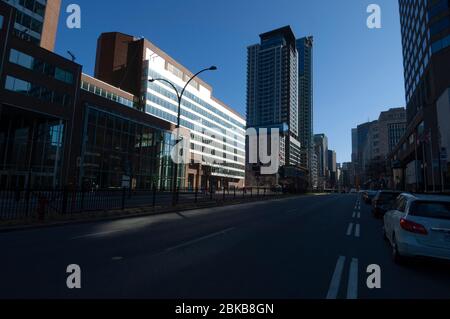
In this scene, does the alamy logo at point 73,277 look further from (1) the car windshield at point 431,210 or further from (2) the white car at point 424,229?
(1) the car windshield at point 431,210

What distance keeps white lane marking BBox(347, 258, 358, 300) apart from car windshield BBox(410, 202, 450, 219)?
5.50 feet

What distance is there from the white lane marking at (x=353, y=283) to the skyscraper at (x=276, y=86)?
531ft

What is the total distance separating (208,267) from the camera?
5504mm

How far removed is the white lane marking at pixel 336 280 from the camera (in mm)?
4293

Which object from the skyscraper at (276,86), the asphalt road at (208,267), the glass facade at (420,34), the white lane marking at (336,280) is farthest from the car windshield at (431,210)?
the skyscraper at (276,86)

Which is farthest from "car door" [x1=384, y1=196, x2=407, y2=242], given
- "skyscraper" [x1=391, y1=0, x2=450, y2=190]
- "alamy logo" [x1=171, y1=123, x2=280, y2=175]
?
"skyscraper" [x1=391, y1=0, x2=450, y2=190]

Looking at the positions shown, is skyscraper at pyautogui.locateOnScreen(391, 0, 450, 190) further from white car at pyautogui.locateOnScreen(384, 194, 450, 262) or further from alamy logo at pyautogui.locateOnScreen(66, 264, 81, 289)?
alamy logo at pyautogui.locateOnScreen(66, 264, 81, 289)

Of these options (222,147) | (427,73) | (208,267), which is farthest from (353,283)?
(222,147)

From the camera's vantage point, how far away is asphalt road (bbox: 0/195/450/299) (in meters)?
4.31

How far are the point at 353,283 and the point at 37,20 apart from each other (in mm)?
59341

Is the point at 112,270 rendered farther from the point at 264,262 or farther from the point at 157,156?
the point at 157,156

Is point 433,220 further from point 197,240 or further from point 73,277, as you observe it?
point 73,277
